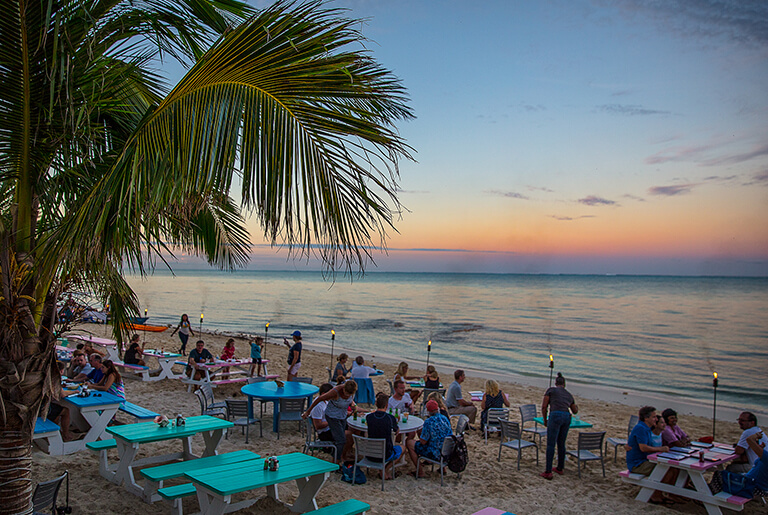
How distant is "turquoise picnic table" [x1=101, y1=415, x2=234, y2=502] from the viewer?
225 inches

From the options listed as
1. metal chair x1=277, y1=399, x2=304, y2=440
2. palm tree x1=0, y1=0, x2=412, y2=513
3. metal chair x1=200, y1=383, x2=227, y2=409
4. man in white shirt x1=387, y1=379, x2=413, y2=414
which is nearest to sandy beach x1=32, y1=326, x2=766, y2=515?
metal chair x1=277, y1=399, x2=304, y2=440

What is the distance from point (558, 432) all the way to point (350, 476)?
3.01m

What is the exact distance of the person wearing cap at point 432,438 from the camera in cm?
681

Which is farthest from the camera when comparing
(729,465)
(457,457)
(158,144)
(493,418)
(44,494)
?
(493,418)

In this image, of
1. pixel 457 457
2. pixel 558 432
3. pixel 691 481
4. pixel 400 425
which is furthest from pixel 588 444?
pixel 400 425

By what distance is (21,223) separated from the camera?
2809 mm

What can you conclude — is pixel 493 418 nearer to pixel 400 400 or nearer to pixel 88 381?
pixel 400 400

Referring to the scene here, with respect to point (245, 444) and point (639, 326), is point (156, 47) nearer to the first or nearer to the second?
point (245, 444)

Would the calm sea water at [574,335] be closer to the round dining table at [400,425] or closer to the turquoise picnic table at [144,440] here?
the round dining table at [400,425]

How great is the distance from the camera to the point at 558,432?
7344mm

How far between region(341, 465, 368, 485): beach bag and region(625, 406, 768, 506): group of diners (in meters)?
3.51

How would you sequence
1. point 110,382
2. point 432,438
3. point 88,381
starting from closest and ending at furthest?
point 432,438, point 110,382, point 88,381

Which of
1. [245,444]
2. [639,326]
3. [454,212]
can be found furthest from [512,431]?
[639,326]

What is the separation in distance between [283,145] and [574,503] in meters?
6.15
